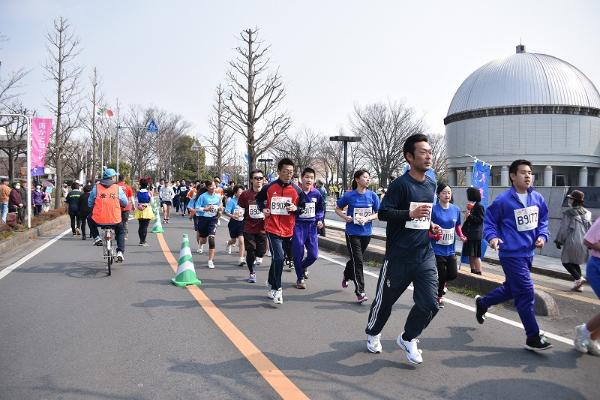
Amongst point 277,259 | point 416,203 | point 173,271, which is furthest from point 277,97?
point 416,203

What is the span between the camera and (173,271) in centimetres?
909

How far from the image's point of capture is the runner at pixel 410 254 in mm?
4332

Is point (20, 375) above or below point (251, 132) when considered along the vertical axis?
below

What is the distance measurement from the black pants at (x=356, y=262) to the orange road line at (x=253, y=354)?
1886 millimetres

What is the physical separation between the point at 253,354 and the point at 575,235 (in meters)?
6.79

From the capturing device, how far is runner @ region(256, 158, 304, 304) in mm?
6676

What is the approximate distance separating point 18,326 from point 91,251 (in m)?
6.75

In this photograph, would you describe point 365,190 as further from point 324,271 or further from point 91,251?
point 91,251

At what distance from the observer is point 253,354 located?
450cm

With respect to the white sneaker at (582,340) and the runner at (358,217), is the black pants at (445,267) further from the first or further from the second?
the white sneaker at (582,340)

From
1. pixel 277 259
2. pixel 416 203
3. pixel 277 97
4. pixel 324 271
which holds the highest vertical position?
pixel 277 97

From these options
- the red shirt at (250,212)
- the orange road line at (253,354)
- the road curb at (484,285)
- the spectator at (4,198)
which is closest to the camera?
the orange road line at (253,354)

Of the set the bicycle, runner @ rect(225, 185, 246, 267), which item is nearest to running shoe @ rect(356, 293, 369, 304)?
runner @ rect(225, 185, 246, 267)

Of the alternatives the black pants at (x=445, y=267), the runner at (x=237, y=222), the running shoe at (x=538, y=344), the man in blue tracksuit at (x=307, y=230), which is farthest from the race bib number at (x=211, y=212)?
the running shoe at (x=538, y=344)
